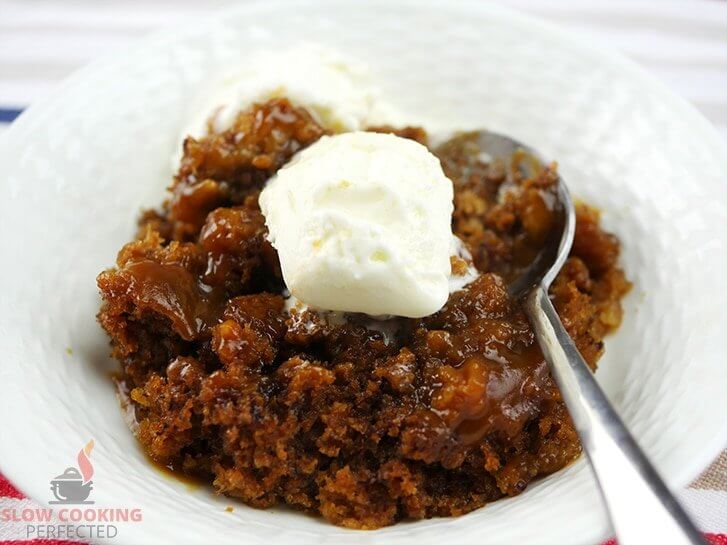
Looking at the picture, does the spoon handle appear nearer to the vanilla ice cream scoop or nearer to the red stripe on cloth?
the vanilla ice cream scoop

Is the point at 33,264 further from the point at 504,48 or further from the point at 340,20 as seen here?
the point at 504,48

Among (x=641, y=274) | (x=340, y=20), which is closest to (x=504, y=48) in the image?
(x=340, y=20)

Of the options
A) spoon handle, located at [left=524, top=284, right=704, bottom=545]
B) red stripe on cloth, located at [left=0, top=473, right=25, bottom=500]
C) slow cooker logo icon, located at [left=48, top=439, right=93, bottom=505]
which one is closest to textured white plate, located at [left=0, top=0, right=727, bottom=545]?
slow cooker logo icon, located at [left=48, top=439, right=93, bottom=505]

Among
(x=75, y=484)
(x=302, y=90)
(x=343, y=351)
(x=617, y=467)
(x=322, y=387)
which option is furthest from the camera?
(x=302, y=90)

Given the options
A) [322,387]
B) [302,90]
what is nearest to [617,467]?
[322,387]

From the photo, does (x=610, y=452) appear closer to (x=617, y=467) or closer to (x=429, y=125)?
(x=617, y=467)

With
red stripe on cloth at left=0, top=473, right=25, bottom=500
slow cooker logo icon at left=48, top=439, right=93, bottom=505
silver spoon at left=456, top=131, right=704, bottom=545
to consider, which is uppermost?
silver spoon at left=456, top=131, right=704, bottom=545
